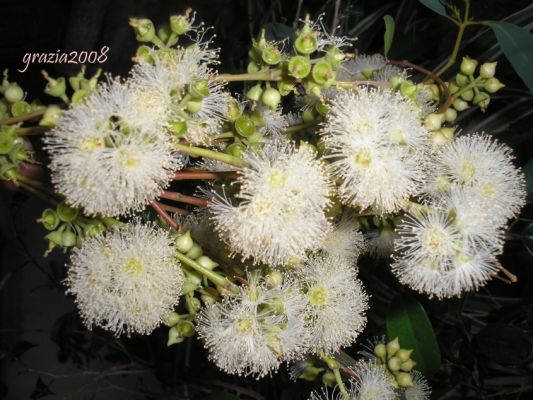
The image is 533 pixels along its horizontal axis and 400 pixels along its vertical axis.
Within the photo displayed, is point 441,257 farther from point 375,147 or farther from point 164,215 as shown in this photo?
point 164,215

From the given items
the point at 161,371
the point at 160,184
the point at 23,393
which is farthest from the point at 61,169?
the point at 23,393

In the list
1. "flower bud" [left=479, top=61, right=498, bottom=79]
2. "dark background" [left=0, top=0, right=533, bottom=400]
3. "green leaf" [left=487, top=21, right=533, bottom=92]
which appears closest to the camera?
"flower bud" [left=479, top=61, right=498, bottom=79]

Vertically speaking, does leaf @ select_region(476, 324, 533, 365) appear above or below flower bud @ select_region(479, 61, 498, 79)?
below

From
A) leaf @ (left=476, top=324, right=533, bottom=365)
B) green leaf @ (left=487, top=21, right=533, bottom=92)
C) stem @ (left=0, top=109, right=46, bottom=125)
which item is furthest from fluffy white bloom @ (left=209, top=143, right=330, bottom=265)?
leaf @ (left=476, top=324, right=533, bottom=365)

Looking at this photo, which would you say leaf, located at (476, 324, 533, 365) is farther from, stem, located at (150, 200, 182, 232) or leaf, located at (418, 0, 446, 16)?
stem, located at (150, 200, 182, 232)

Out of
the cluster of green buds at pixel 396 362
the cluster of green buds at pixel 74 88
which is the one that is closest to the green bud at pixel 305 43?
the cluster of green buds at pixel 74 88

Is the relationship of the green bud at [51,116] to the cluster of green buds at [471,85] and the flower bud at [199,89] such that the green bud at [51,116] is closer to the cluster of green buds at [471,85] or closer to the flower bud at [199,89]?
the flower bud at [199,89]
